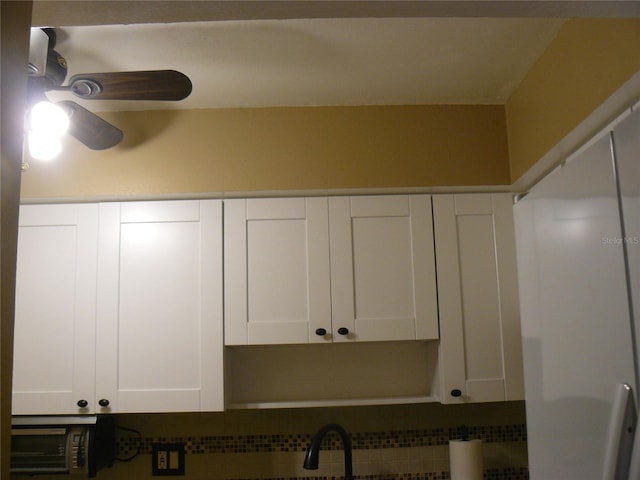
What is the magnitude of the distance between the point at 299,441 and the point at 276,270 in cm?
79

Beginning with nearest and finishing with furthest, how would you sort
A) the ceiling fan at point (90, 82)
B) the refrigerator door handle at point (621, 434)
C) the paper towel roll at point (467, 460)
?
the refrigerator door handle at point (621, 434)
the ceiling fan at point (90, 82)
the paper towel roll at point (467, 460)

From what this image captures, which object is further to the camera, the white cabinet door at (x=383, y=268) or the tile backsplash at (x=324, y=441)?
the tile backsplash at (x=324, y=441)

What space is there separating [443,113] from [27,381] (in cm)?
197

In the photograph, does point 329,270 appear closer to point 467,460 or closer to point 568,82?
point 467,460

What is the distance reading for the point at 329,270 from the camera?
2.35 metres

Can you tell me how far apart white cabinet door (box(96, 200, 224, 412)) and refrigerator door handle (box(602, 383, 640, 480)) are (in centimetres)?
160

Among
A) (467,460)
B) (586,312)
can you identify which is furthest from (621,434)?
(467,460)

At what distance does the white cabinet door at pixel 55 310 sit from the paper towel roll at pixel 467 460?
57.4 inches

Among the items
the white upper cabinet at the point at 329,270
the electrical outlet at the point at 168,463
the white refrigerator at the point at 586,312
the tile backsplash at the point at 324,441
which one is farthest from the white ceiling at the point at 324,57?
the electrical outlet at the point at 168,463

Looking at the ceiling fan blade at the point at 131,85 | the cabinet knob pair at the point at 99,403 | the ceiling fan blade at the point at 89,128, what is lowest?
the cabinet knob pair at the point at 99,403

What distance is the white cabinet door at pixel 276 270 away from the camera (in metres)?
2.31

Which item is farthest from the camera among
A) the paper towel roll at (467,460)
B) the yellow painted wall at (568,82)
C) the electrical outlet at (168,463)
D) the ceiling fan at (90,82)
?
the electrical outlet at (168,463)

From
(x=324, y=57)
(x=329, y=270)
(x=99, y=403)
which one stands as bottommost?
(x=99, y=403)

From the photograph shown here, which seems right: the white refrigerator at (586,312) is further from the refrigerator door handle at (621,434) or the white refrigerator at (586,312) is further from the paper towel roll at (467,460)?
the paper towel roll at (467,460)
